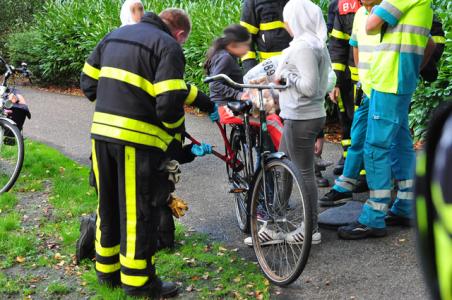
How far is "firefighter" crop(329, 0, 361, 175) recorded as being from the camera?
6523 mm

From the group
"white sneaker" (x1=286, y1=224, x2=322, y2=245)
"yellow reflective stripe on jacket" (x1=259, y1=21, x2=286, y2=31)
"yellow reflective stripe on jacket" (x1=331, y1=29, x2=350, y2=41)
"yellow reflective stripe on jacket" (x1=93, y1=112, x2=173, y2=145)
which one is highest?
"yellow reflective stripe on jacket" (x1=93, y1=112, x2=173, y2=145)

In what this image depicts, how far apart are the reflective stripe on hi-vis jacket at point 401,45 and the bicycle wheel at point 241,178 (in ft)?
3.70

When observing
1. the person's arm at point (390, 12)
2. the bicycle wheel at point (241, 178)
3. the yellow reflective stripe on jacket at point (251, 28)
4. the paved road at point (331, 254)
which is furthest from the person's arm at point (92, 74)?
the yellow reflective stripe on jacket at point (251, 28)

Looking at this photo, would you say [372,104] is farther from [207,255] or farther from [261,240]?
[207,255]

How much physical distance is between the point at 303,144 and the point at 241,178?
0.61 metres

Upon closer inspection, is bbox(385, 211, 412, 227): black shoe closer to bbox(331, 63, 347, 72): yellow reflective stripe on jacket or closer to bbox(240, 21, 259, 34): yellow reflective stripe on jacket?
bbox(331, 63, 347, 72): yellow reflective stripe on jacket

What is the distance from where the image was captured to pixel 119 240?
4.33 meters

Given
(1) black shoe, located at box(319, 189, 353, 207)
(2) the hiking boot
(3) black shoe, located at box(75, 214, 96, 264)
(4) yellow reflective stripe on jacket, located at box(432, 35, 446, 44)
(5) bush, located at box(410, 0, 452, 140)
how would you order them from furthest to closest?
(2) the hiking boot, (5) bush, located at box(410, 0, 452, 140), (1) black shoe, located at box(319, 189, 353, 207), (4) yellow reflective stripe on jacket, located at box(432, 35, 446, 44), (3) black shoe, located at box(75, 214, 96, 264)

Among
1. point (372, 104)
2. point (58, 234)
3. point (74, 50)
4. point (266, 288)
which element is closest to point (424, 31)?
point (372, 104)

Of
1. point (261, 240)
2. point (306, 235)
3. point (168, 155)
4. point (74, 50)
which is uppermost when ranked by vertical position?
point (168, 155)

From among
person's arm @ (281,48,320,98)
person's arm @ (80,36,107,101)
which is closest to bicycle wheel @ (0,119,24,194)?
person's arm @ (80,36,107,101)

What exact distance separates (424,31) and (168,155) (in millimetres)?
2060

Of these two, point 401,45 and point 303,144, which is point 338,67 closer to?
point 401,45

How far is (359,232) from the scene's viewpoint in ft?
16.5
